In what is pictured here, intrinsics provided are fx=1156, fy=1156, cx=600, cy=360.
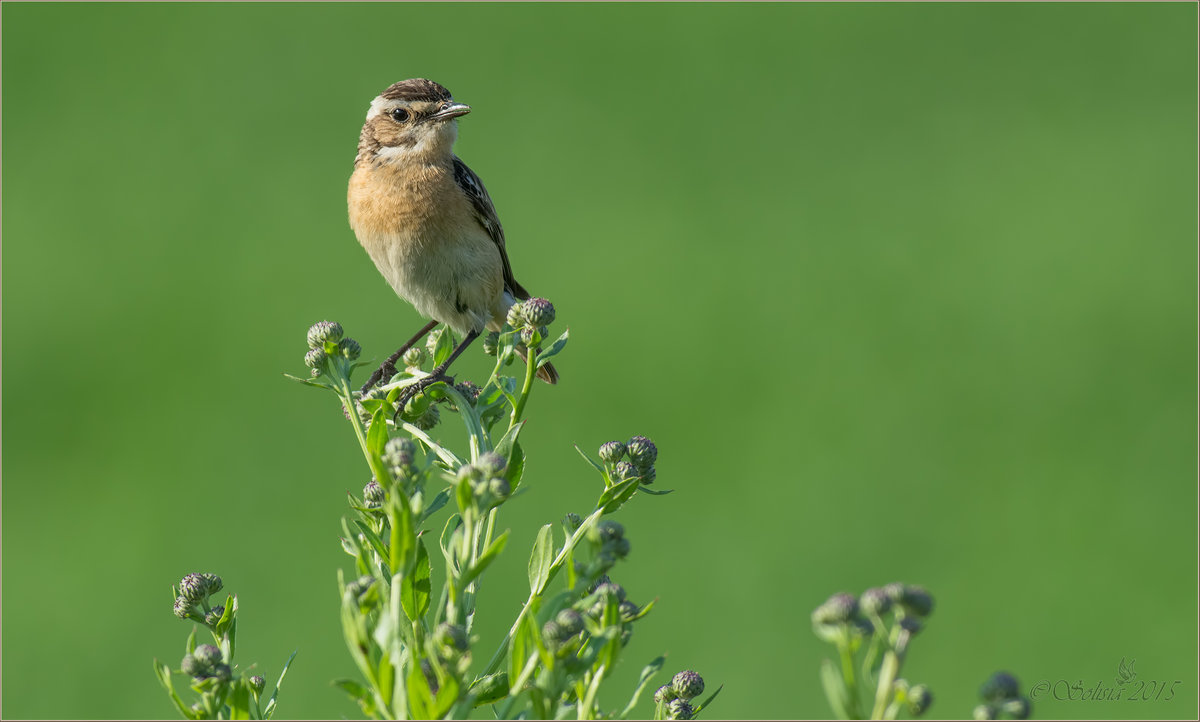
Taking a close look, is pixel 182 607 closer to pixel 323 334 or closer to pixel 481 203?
pixel 323 334

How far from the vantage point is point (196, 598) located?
7.63 feet

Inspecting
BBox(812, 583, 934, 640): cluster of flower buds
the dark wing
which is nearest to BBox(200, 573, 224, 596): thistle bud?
BBox(812, 583, 934, 640): cluster of flower buds

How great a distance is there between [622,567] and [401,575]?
7203mm

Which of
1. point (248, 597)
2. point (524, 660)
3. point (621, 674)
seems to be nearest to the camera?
point (524, 660)

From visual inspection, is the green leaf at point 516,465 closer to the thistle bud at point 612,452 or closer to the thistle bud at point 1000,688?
the thistle bud at point 612,452

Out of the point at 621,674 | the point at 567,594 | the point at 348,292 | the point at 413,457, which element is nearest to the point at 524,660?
the point at 567,594

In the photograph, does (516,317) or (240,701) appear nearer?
(240,701)

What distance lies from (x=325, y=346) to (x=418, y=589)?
0.60 meters

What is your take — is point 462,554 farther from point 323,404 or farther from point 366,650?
point 323,404

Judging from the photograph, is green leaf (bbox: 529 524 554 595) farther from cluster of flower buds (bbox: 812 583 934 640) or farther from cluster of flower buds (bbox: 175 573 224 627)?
cluster of flower buds (bbox: 812 583 934 640)

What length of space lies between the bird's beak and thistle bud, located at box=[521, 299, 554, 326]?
94.7 inches

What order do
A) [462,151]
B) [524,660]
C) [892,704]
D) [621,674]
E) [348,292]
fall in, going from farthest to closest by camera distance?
[462,151]
[348,292]
[621,674]
[524,660]
[892,704]

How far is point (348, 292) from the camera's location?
40.6ft

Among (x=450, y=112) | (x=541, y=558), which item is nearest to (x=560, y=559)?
(x=541, y=558)
